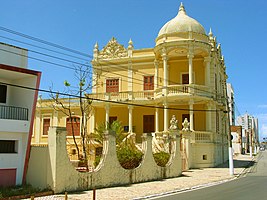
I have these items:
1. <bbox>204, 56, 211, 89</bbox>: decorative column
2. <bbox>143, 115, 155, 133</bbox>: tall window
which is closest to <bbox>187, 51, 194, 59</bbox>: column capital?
<bbox>204, 56, 211, 89</bbox>: decorative column

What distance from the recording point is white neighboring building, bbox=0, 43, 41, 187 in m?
14.8

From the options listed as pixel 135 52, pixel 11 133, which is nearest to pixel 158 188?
pixel 11 133

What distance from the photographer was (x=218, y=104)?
31906 millimetres

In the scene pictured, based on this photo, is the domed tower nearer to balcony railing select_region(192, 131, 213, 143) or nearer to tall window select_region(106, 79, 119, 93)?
balcony railing select_region(192, 131, 213, 143)

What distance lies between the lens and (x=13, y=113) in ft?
51.2

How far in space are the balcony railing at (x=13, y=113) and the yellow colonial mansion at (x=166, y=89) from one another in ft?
41.1

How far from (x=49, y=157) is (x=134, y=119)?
64.7 ft

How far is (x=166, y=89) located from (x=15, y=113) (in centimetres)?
1595

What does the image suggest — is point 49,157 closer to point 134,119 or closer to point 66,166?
point 66,166

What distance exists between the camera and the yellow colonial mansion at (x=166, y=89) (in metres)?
28.7

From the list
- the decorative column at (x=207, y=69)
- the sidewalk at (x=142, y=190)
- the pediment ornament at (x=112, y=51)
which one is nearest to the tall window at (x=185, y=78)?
the decorative column at (x=207, y=69)

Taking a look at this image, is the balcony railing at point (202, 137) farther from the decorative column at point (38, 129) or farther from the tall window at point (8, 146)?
the decorative column at point (38, 129)

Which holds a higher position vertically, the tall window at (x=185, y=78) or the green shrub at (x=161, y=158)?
the tall window at (x=185, y=78)

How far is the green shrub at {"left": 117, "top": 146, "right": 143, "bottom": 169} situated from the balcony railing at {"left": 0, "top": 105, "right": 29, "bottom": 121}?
5524mm
